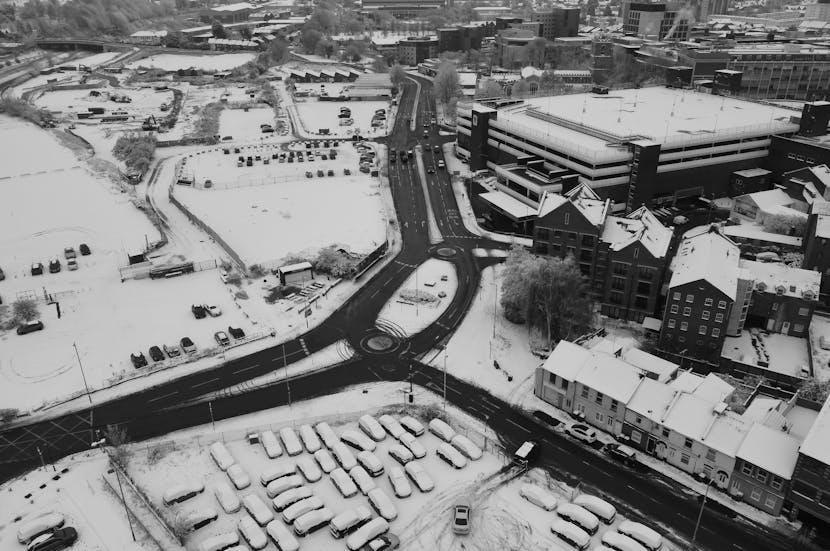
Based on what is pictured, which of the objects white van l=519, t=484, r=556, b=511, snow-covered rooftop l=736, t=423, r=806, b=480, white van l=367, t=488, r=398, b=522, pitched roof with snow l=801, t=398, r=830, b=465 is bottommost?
white van l=519, t=484, r=556, b=511

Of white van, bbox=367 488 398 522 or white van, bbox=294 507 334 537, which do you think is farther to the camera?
white van, bbox=367 488 398 522

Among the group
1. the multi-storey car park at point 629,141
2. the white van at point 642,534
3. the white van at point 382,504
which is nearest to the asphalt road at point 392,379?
the white van at point 642,534

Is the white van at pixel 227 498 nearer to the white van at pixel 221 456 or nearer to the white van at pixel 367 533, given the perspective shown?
the white van at pixel 221 456

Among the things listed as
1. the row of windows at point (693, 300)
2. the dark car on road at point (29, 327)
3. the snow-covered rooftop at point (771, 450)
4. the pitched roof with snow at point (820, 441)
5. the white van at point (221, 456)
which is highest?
the row of windows at point (693, 300)

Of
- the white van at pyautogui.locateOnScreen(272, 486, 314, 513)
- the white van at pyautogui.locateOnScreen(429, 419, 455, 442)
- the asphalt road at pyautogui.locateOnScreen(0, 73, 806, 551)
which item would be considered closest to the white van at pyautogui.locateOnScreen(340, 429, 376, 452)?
the white van at pyautogui.locateOnScreen(429, 419, 455, 442)

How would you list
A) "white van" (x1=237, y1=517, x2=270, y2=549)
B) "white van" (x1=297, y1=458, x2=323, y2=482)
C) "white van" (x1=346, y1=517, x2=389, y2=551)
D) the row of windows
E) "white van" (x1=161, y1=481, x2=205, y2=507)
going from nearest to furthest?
"white van" (x1=346, y1=517, x2=389, y2=551) → "white van" (x1=237, y1=517, x2=270, y2=549) → "white van" (x1=161, y1=481, x2=205, y2=507) → "white van" (x1=297, y1=458, x2=323, y2=482) → the row of windows

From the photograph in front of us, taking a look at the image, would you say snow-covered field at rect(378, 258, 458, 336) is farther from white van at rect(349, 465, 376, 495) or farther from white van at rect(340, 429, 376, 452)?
white van at rect(349, 465, 376, 495)
